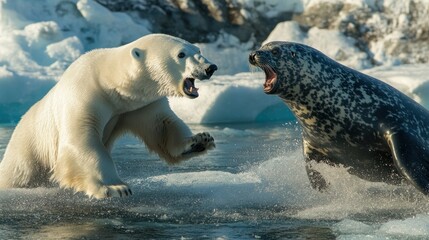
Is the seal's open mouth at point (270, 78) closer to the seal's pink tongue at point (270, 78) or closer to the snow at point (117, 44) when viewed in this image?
the seal's pink tongue at point (270, 78)

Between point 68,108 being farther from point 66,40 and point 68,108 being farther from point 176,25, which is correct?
point 176,25

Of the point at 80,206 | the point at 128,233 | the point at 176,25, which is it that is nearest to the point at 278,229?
the point at 128,233

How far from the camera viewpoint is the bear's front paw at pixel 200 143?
5.55 m

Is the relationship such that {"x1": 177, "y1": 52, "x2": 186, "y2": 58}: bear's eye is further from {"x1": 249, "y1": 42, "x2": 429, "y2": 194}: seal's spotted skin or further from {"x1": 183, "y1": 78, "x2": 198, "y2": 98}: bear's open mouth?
{"x1": 249, "y1": 42, "x2": 429, "y2": 194}: seal's spotted skin

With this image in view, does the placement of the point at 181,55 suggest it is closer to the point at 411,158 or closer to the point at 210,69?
the point at 210,69

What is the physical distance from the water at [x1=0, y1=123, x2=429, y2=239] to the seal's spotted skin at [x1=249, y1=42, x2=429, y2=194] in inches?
7.2

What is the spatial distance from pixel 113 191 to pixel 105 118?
0.75m

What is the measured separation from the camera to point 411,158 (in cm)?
505

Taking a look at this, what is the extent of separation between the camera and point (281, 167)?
665cm

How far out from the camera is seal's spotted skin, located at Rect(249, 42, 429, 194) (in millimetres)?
5387

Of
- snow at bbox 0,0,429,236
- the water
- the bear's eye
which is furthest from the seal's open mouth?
snow at bbox 0,0,429,236

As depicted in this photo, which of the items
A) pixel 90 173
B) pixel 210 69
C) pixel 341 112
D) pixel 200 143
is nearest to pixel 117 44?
pixel 200 143

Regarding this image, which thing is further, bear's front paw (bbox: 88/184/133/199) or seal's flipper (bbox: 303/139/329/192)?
seal's flipper (bbox: 303/139/329/192)

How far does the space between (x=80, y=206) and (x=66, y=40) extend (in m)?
11.4
